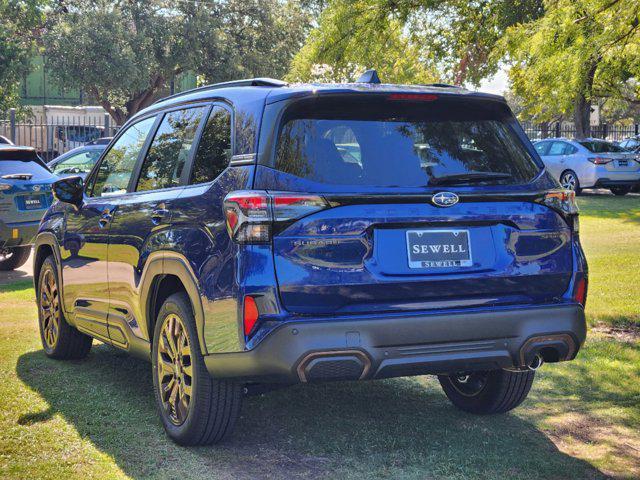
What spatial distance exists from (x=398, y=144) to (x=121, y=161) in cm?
244

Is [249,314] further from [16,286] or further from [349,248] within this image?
[16,286]

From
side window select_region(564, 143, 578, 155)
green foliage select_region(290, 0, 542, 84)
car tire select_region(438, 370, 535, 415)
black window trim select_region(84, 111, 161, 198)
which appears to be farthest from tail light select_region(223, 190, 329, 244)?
side window select_region(564, 143, 578, 155)

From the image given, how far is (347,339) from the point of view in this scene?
4516 mm

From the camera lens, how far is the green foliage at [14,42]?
146 ft

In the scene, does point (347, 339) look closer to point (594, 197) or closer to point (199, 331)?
point (199, 331)

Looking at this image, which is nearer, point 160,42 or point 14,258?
point 14,258

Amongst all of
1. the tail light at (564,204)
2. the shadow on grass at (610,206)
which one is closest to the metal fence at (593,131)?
the shadow on grass at (610,206)

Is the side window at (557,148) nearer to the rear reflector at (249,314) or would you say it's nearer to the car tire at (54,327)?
the car tire at (54,327)

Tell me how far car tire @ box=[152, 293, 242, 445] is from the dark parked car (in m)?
16.2

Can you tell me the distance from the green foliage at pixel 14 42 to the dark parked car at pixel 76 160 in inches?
969

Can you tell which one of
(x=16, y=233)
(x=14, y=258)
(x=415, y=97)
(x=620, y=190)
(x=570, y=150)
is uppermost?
(x=415, y=97)

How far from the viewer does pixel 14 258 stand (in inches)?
546

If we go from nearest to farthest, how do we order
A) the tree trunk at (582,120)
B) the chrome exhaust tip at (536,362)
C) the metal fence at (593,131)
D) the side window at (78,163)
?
1. the chrome exhaust tip at (536,362)
2. the side window at (78,163)
3. the tree trunk at (582,120)
4. the metal fence at (593,131)

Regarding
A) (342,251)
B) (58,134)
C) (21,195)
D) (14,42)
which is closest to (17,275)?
(21,195)
